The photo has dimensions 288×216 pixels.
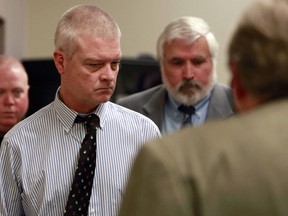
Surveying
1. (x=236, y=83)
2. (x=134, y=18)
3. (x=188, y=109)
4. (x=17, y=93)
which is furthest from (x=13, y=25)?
(x=236, y=83)

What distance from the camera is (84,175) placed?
215cm

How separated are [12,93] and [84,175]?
1180 mm

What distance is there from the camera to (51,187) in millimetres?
2133

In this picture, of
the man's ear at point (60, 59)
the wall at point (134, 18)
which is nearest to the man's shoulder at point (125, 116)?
the man's ear at point (60, 59)

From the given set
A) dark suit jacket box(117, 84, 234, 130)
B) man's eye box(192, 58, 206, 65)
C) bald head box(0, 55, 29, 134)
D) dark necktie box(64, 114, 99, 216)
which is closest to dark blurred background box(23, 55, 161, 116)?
bald head box(0, 55, 29, 134)

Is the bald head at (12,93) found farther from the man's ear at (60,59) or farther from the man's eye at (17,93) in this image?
the man's ear at (60,59)

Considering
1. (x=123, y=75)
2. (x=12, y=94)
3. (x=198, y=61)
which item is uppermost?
(x=198, y=61)

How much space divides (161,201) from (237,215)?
12 centimetres

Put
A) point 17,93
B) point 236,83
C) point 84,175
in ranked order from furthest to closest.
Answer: point 17,93
point 84,175
point 236,83

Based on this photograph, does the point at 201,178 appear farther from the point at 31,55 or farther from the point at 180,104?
the point at 31,55

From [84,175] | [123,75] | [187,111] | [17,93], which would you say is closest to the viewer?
[84,175]

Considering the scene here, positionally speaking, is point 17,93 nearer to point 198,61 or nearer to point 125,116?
point 198,61

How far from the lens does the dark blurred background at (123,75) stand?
455 centimetres

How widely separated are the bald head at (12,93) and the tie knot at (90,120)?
92cm
